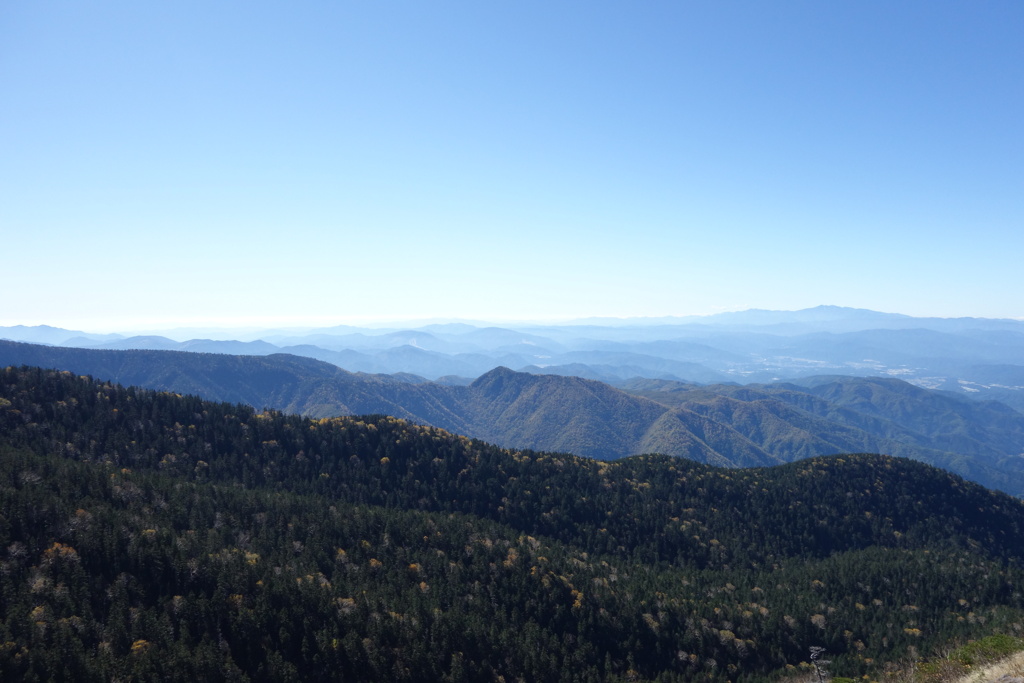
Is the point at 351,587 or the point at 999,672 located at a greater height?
the point at 999,672

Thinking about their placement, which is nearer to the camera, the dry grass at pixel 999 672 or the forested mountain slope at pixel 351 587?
the dry grass at pixel 999 672

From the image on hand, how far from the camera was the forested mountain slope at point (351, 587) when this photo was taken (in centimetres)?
9225

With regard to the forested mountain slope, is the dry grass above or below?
above

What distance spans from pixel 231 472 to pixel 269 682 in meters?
121

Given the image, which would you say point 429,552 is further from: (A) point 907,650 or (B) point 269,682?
(A) point 907,650

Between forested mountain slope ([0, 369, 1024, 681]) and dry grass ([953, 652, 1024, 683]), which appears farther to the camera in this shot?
forested mountain slope ([0, 369, 1024, 681])

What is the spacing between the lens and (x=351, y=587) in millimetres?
118438

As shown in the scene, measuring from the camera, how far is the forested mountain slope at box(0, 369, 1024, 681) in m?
92.2

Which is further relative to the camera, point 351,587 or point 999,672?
point 351,587

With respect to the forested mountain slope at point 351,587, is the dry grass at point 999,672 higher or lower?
higher

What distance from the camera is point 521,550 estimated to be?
15138 centimetres

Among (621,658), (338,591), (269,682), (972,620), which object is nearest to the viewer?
(269,682)

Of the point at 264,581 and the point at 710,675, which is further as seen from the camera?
the point at 710,675

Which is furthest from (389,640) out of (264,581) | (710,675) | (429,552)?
(710,675)
